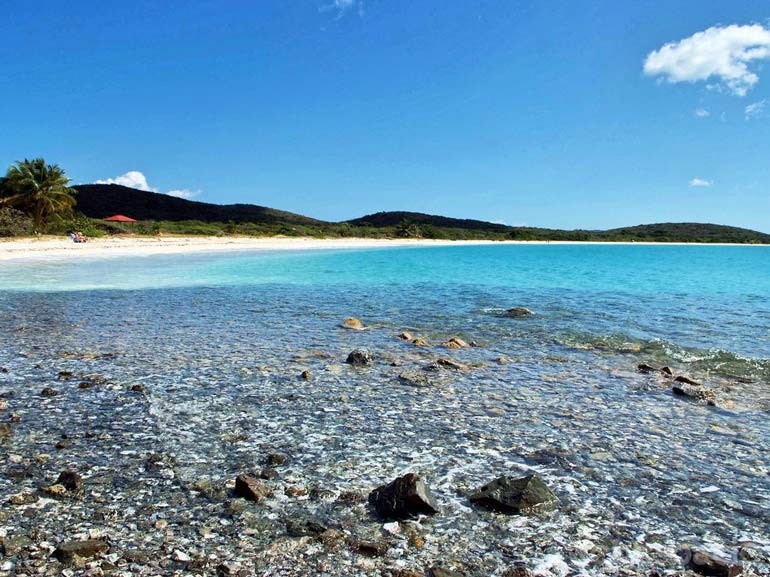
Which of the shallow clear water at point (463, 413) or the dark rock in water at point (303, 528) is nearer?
the dark rock in water at point (303, 528)

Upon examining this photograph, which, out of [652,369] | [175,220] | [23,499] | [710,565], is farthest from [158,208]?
[710,565]

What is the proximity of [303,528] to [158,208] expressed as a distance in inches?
6232

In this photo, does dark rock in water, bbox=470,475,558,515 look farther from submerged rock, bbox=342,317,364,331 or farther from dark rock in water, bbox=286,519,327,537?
submerged rock, bbox=342,317,364,331

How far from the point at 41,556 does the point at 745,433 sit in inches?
295

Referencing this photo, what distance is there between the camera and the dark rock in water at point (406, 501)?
4.44 meters

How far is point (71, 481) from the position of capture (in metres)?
4.71

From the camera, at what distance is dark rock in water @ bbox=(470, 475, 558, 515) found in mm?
4590

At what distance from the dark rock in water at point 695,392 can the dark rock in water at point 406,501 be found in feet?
18.6

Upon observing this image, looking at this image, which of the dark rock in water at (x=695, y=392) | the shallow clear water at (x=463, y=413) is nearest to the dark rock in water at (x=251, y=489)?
the shallow clear water at (x=463, y=413)

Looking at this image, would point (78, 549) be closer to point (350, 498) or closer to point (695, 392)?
point (350, 498)

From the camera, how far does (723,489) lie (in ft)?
16.7

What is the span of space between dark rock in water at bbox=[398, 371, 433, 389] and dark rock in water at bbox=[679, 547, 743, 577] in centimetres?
489

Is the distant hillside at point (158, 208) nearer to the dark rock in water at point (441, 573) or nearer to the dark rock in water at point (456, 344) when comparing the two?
the dark rock in water at point (456, 344)

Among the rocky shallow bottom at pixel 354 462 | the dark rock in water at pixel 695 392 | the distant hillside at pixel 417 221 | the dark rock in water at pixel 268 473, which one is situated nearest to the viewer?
the rocky shallow bottom at pixel 354 462
